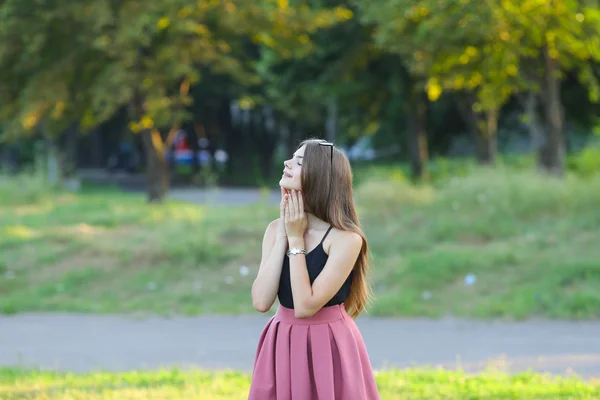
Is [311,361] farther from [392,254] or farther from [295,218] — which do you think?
[392,254]

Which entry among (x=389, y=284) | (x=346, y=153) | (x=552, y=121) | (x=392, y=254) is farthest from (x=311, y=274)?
(x=346, y=153)

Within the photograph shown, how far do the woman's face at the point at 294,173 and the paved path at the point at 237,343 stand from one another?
12.0 feet

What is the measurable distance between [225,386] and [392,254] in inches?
222

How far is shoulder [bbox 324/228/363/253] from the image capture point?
366 centimetres

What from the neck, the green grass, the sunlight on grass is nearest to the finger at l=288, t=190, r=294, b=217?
the neck

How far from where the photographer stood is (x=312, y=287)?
11.8 ft

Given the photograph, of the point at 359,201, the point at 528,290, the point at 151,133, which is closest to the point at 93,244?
the point at 359,201

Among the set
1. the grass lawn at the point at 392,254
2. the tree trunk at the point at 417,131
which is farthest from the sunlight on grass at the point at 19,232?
the tree trunk at the point at 417,131

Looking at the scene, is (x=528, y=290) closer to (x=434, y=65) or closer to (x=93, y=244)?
(x=93, y=244)

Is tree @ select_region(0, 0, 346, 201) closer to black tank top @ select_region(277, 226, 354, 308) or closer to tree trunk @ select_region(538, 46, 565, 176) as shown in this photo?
tree trunk @ select_region(538, 46, 565, 176)

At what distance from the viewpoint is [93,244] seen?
12148 millimetres

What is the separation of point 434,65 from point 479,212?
6.90 m

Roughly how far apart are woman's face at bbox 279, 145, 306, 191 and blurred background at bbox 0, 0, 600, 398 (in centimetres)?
564

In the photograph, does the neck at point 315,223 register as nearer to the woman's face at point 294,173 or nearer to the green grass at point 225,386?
the woman's face at point 294,173
